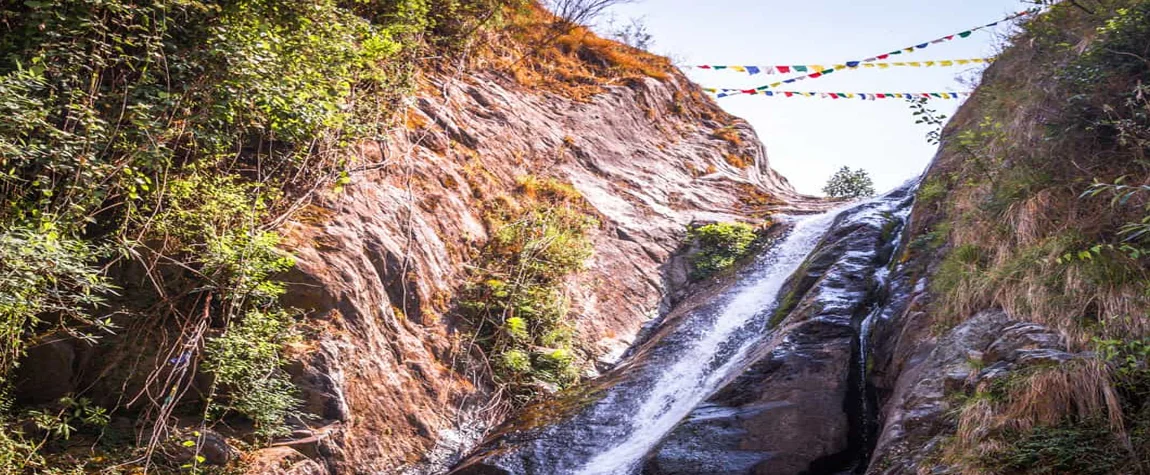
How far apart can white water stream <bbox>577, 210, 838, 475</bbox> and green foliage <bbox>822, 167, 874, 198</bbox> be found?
12.9 m

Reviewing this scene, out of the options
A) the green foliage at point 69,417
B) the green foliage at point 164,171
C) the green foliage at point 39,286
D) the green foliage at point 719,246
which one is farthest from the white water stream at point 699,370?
the green foliage at point 39,286

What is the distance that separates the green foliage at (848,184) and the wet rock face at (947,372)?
18.7 m

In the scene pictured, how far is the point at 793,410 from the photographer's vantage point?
6.38 m

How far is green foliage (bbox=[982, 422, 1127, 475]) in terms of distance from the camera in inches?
147

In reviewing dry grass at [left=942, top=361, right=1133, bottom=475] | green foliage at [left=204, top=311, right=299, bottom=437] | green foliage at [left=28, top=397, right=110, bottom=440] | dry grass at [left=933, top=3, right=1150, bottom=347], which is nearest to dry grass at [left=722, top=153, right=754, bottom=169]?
dry grass at [left=933, top=3, right=1150, bottom=347]

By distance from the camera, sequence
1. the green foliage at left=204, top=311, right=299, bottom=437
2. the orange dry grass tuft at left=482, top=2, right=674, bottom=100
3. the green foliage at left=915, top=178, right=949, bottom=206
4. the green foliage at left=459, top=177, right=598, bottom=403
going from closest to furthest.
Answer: the green foliage at left=204, top=311, right=299, bottom=437 → the green foliage at left=915, top=178, right=949, bottom=206 → the green foliage at left=459, top=177, right=598, bottom=403 → the orange dry grass tuft at left=482, top=2, right=674, bottom=100

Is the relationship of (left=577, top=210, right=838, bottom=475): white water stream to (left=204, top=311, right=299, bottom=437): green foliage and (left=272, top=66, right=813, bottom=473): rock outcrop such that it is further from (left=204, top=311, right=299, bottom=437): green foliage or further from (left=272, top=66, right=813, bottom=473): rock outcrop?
(left=204, top=311, right=299, bottom=437): green foliage

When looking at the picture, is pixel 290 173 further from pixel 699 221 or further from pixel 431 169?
pixel 699 221

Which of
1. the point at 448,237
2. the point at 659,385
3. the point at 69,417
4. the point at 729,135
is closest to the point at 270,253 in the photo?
the point at 69,417

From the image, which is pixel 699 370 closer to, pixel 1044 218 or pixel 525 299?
pixel 525 299

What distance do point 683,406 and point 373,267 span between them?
3924 mm

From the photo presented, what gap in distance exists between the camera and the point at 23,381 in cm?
532

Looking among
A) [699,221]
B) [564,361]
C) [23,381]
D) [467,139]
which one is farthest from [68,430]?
[699,221]

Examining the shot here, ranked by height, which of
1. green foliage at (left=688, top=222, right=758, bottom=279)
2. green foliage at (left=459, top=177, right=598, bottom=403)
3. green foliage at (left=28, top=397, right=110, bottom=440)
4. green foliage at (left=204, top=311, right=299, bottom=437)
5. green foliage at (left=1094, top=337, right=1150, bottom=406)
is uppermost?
green foliage at (left=1094, top=337, right=1150, bottom=406)
